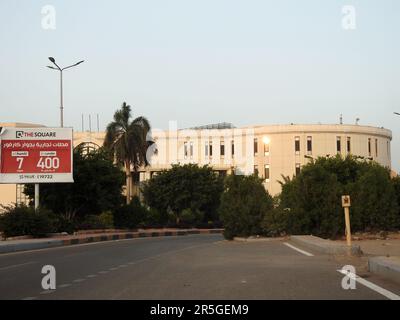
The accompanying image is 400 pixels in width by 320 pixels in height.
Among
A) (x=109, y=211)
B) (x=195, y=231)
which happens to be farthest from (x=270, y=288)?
(x=195, y=231)

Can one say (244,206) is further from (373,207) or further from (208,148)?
(208,148)

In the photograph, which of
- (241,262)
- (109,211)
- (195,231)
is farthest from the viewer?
(195,231)

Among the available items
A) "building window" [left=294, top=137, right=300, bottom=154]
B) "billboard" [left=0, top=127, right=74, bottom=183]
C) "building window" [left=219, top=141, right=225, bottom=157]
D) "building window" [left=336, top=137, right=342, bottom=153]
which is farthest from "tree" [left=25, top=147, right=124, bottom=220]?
"building window" [left=336, top=137, right=342, bottom=153]

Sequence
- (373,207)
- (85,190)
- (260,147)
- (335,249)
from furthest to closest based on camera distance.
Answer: (260,147), (85,190), (373,207), (335,249)

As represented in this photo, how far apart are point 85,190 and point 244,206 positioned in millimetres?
15292

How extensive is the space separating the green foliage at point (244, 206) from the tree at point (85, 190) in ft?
44.1

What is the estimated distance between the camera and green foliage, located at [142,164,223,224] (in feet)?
215

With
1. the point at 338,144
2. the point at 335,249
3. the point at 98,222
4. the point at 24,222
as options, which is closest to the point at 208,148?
the point at 338,144

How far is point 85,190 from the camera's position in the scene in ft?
141

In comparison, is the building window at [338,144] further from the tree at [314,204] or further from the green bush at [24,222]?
the green bush at [24,222]

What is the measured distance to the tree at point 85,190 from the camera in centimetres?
4225

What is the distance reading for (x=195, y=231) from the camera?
5688 cm
